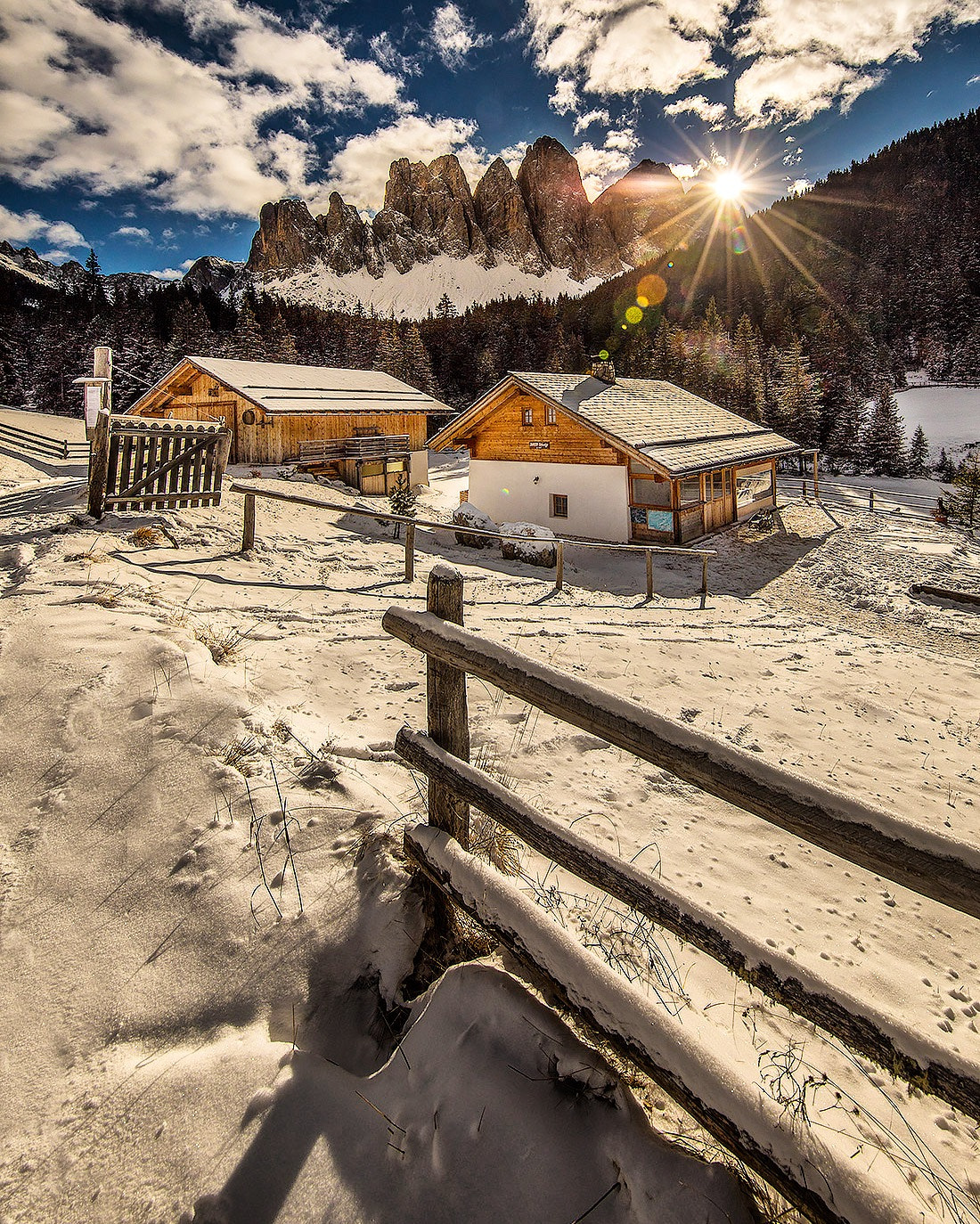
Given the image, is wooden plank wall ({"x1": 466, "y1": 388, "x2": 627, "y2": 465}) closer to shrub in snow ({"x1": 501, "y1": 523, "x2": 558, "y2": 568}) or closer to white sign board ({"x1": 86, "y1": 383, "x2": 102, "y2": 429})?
shrub in snow ({"x1": 501, "y1": 523, "x2": 558, "y2": 568})

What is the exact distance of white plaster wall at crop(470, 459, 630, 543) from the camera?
67.0 feet

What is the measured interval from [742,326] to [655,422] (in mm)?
40094

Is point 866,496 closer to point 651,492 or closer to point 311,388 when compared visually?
point 651,492

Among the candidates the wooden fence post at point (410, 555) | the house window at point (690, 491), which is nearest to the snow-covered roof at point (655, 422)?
the house window at point (690, 491)

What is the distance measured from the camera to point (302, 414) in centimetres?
2422

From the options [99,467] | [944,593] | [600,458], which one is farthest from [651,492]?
[99,467]

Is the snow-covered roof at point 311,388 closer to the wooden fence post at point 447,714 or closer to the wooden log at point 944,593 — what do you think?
the wooden log at point 944,593

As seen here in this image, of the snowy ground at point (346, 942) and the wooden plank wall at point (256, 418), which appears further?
the wooden plank wall at point (256, 418)

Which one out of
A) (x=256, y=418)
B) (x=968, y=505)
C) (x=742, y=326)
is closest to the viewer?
(x=968, y=505)

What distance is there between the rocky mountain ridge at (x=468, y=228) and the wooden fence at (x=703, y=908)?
19972cm

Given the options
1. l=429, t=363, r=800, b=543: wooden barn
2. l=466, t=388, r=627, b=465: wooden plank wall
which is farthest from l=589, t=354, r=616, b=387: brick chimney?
l=466, t=388, r=627, b=465: wooden plank wall

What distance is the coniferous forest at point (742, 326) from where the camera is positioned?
4691 cm

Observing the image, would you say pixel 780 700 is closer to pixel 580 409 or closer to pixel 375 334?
pixel 580 409

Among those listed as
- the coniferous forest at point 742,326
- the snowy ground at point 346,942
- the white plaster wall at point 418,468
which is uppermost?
the coniferous forest at point 742,326
